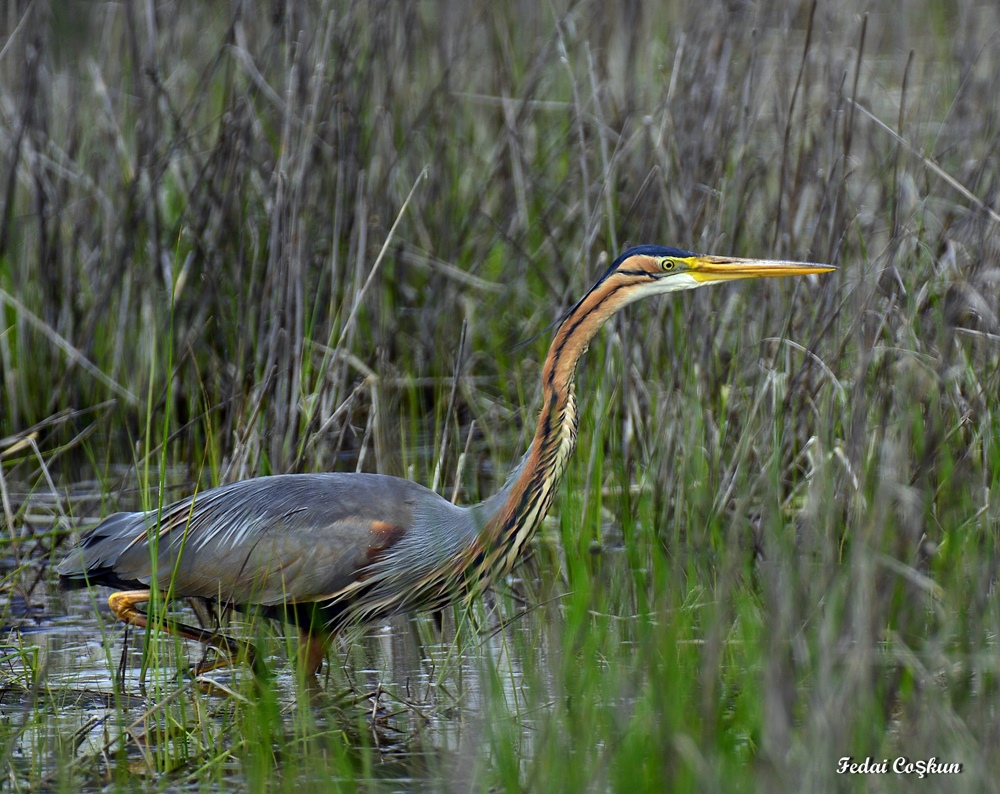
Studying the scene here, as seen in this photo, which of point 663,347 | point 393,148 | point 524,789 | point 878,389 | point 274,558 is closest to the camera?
point 524,789

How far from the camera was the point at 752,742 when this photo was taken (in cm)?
268

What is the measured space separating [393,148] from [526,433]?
1.36 meters

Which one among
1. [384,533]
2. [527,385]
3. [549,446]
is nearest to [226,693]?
[384,533]

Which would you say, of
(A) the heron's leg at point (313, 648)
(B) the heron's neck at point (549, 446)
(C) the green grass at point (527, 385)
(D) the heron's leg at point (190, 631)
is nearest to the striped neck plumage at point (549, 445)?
(B) the heron's neck at point (549, 446)

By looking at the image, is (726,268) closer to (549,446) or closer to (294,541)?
(549,446)

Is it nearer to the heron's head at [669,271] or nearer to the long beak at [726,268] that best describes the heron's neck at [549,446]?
the heron's head at [669,271]

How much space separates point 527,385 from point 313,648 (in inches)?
81.0

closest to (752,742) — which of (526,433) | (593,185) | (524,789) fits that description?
(524,789)

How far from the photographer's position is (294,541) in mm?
3648

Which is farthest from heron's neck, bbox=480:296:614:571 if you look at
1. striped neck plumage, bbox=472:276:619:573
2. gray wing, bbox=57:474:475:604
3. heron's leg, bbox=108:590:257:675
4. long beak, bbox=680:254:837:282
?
heron's leg, bbox=108:590:257:675

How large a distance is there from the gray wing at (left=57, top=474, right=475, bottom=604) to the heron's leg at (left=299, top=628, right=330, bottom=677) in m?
0.12

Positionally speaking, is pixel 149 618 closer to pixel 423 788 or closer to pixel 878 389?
pixel 423 788

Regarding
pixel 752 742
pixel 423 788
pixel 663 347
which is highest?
pixel 663 347

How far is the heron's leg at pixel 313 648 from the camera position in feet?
11.7
